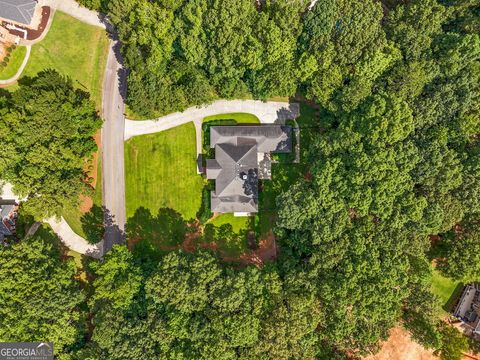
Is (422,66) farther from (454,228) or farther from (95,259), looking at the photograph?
(95,259)

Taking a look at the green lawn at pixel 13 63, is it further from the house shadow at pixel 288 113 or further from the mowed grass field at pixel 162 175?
the house shadow at pixel 288 113

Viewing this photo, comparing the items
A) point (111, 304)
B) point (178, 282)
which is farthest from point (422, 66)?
point (111, 304)

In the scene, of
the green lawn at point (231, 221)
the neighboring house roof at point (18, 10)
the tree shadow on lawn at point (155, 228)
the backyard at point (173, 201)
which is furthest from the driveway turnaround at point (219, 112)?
the neighboring house roof at point (18, 10)

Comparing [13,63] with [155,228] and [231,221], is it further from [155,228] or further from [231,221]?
[231,221]

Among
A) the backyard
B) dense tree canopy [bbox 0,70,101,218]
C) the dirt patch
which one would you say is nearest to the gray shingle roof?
the backyard

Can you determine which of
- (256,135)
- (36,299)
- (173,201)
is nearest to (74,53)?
(173,201)
